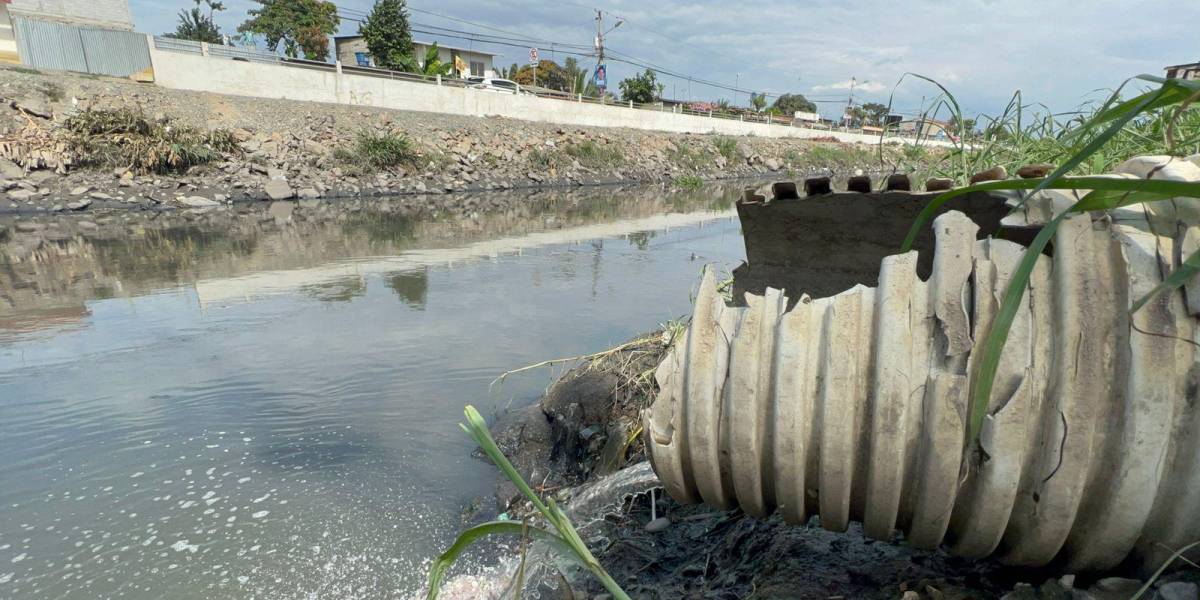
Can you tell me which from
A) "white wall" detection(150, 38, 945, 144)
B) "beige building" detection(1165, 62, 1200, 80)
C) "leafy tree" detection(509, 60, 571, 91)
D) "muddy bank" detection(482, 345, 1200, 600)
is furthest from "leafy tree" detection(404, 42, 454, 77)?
"beige building" detection(1165, 62, 1200, 80)

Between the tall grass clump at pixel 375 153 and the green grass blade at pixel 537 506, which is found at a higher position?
the tall grass clump at pixel 375 153

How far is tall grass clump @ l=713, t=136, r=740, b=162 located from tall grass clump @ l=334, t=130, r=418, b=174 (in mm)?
14145

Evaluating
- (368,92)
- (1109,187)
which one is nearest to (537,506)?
(1109,187)

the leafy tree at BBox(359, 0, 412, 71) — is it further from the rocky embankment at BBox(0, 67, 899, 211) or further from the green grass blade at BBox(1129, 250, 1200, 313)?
the green grass blade at BBox(1129, 250, 1200, 313)

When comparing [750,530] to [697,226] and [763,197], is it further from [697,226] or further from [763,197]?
[697,226]

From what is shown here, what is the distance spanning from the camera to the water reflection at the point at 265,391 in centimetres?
275

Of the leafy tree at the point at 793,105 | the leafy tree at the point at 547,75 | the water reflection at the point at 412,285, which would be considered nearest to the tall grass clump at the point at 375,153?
the water reflection at the point at 412,285

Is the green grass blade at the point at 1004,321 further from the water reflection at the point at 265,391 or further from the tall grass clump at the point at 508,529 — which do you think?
the water reflection at the point at 265,391

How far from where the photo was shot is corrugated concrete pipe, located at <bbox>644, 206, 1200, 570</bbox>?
41.8 inches

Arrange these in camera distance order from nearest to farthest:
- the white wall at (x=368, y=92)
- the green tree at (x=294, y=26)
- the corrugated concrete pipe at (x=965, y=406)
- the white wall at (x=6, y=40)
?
1. the corrugated concrete pipe at (x=965, y=406)
2. the white wall at (x=6, y=40)
3. the white wall at (x=368, y=92)
4. the green tree at (x=294, y=26)

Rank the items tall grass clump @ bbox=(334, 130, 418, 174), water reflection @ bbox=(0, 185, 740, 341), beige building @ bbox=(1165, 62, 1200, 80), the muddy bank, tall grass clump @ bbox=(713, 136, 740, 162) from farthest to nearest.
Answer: tall grass clump @ bbox=(713, 136, 740, 162) < tall grass clump @ bbox=(334, 130, 418, 174) < water reflection @ bbox=(0, 185, 740, 341) < beige building @ bbox=(1165, 62, 1200, 80) < the muddy bank

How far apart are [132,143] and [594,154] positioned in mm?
12532

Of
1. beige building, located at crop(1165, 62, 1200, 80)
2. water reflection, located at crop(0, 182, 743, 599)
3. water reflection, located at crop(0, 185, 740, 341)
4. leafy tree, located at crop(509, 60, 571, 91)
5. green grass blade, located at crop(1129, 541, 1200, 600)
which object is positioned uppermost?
leafy tree, located at crop(509, 60, 571, 91)

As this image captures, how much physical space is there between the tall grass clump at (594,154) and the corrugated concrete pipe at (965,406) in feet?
67.6
